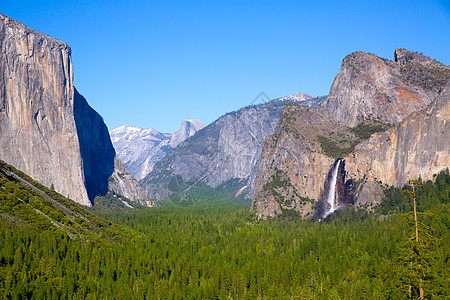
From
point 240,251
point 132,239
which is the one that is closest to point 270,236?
point 240,251

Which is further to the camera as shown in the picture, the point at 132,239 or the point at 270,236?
the point at 270,236

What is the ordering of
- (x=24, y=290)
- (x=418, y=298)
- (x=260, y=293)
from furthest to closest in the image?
(x=260, y=293) < (x=24, y=290) < (x=418, y=298)

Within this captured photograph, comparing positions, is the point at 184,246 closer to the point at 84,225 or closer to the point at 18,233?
the point at 84,225

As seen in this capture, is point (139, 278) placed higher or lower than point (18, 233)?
lower

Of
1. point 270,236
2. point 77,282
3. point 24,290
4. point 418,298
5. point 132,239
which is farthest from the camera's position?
point 270,236

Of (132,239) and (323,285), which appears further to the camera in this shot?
(132,239)

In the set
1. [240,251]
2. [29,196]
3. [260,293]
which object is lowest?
[260,293]

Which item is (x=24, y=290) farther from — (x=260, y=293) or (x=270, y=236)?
(x=270, y=236)

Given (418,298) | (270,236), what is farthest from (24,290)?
(270,236)

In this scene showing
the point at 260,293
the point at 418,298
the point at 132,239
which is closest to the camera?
the point at 418,298

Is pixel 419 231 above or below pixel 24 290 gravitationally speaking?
above
